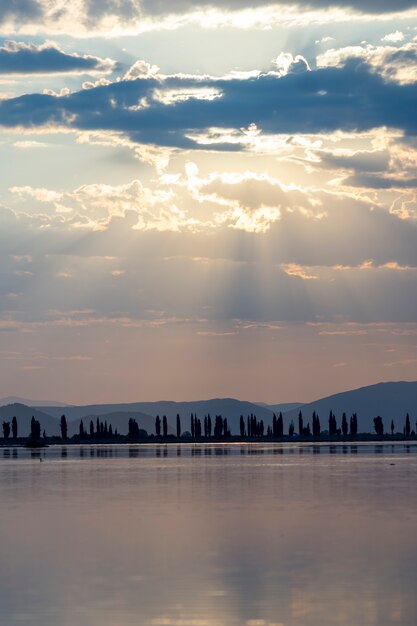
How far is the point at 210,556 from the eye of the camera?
142ft

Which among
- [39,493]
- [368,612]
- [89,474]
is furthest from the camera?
[89,474]

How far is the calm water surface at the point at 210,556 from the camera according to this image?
3161 cm

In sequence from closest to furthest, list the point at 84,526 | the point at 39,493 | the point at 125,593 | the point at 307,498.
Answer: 1. the point at 125,593
2. the point at 84,526
3. the point at 307,498
4. the point at 39,493

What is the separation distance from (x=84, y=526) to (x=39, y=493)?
2412 centimetres

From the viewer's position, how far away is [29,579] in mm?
38031

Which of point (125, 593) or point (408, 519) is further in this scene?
point (408, 519)

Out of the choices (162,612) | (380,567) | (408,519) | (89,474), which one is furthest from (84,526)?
(89,474)

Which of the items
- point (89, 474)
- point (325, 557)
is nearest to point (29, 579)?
point (325, 557)

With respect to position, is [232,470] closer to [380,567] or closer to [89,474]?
[89,474]

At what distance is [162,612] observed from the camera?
31312 mm

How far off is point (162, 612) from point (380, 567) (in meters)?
10.9

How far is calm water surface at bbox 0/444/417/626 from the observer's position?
31609 mm

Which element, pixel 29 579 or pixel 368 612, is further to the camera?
pixel 29 579

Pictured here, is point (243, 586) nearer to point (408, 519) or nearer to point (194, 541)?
point (194, 541)
